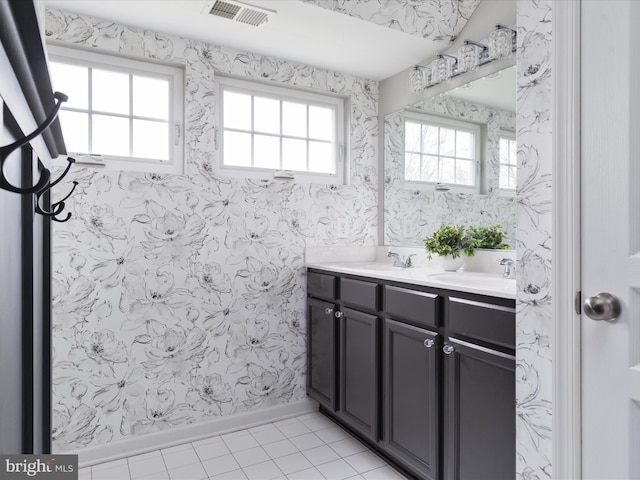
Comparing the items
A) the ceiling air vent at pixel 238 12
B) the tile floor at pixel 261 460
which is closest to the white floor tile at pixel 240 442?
the tile floor at pixel 261 460

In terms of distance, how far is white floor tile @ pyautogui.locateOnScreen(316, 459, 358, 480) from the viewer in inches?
80.4

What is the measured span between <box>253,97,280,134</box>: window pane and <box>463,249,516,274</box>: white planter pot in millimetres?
1436

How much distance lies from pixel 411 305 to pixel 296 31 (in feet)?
5.15

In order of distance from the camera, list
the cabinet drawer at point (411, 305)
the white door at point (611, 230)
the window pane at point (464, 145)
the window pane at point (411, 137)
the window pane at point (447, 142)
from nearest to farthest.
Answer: the white door at point (611, 230) < the cabinet drawer at point (411, 305) < the window pane at point (464, 145) < the window pane at point (447, 142) < the window pane at point (411, 137)

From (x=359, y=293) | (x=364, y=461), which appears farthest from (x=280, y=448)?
(x=359, y=293)

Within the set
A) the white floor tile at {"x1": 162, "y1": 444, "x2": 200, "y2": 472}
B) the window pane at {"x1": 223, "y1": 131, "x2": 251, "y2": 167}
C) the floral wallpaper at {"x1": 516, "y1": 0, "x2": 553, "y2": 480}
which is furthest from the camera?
the window pane at {"x1": 223, "y1": 131, "x2": 251, "y2": 167}

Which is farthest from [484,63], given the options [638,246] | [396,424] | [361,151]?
[396,424]

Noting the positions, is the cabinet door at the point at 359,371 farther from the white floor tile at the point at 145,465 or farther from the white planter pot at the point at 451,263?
the white floor tile at the point at 145,465

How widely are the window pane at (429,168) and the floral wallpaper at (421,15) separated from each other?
680 mm

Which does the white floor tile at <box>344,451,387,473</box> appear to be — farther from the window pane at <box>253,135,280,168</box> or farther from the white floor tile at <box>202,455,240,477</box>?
the window pane at <box>253,135,280,168</box>

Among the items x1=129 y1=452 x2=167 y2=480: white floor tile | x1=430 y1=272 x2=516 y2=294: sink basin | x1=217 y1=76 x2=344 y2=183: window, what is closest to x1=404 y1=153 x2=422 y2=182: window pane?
x1=217 y1=76 x2=344 y2=183: window

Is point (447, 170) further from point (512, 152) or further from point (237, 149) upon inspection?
point (237, 149)

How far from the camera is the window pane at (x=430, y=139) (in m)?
2.65

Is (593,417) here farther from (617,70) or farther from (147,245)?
(147,245)
